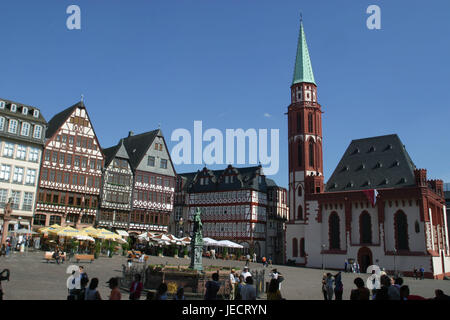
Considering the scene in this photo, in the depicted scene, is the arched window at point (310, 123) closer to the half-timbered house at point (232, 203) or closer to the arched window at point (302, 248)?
the half-timbered house at point (232, 203)

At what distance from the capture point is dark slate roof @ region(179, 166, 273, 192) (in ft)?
219

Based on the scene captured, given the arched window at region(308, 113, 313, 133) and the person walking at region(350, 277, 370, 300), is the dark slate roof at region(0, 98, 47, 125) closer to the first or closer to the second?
the arched window at region(308, 113, 313, 133)

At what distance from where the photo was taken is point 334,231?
53.2 metres

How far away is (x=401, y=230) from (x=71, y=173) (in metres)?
39.3

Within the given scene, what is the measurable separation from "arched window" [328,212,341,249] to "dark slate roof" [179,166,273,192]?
1537cm

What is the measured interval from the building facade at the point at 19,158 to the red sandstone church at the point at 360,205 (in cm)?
3421

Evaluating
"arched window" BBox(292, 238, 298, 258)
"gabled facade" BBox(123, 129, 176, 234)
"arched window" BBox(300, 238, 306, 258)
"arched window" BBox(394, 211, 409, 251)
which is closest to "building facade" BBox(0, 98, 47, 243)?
"gabled facade" BBox(123, 129, 176, 234)

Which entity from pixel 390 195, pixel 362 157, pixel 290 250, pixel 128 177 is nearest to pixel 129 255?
pixel 128 177

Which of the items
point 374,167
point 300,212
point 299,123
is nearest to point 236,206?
point 300,212

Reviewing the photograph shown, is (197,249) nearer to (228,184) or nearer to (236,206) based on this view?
(236,206)

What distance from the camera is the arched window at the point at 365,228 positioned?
50.0m

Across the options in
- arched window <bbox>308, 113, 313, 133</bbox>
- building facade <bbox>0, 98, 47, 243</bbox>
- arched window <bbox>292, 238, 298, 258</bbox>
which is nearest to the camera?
building facade <bbox>0, 98, 47, 243</bbox>

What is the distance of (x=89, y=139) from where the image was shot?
52.1 metres

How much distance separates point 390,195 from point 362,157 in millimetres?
9416
